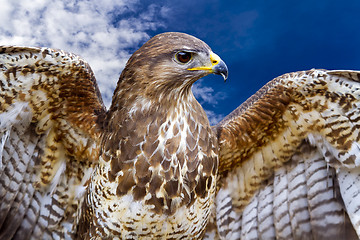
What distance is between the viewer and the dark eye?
4.25 meters

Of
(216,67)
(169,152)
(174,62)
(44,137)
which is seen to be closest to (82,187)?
(44,137)

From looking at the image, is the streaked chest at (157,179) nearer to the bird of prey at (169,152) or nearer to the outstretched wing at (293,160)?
the bird of prey at (169,152)

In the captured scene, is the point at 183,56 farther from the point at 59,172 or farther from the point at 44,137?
the point at 59,172

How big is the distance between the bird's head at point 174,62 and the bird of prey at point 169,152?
0.01 metres

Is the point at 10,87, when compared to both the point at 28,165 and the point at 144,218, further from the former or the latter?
the point at 144,218

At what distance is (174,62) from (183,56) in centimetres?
11

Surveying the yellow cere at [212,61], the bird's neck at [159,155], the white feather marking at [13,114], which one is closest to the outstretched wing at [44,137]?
the white feather marking at [13,114]

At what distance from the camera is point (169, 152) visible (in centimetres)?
423

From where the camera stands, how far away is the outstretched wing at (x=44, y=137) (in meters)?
4.79

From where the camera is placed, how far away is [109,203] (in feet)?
14.3

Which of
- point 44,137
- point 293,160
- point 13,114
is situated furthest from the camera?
point 293,160

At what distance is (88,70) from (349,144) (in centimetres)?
332

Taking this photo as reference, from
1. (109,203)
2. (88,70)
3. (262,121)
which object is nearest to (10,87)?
(88,70)

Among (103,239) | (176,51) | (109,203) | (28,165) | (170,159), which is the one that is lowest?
(103,239)
